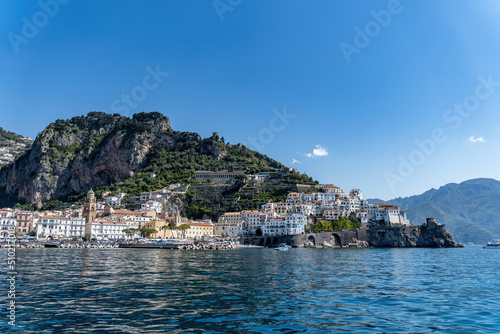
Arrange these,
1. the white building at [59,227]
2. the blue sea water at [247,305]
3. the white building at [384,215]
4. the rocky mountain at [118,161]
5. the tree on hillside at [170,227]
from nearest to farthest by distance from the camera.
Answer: the blue sea water at [247,305] < the white building at [59,227] < the tree on hillside at [170,227] < the white building at [384,215] < the rocky mountain at [118,161]

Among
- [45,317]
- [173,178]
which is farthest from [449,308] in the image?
Answer: [173,178]

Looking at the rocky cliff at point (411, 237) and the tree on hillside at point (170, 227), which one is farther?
the rocky cliff at point (411, 237)

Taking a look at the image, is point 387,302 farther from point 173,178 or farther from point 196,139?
point 196,139

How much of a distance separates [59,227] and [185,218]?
31116 millimetres

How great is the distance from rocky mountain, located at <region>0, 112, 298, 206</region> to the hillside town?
26853 mm

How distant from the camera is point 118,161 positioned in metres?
140

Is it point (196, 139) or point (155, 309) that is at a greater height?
point (196, 139)

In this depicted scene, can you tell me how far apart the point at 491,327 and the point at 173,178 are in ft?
394

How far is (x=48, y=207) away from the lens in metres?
126

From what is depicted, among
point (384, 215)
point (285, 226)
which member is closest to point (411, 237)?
point (384, 215)

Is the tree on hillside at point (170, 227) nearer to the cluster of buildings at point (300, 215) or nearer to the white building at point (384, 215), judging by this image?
the cluster of buildings at point (300, 215)

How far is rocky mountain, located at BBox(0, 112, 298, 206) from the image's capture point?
136m

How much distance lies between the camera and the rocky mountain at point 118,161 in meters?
136

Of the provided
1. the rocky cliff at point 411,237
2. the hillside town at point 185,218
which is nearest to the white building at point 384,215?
the hillside town at point 185,218
